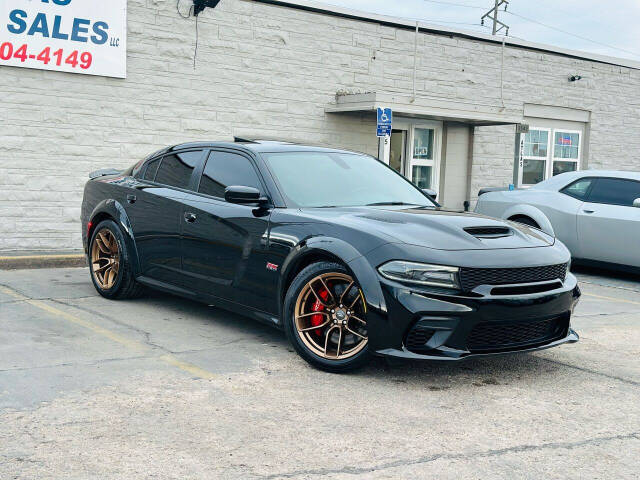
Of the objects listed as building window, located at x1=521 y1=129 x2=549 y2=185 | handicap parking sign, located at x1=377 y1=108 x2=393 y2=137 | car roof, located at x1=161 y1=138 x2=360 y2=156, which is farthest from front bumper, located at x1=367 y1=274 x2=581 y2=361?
building window, located at x1=521 y1=129 x2=549 y2=185

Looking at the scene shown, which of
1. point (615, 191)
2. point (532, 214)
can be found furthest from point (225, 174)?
point (615, 191)

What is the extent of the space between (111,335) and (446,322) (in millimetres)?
2746

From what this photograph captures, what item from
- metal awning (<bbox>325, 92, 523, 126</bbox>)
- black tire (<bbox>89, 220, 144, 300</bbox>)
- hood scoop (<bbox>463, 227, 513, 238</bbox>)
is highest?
metal awning (<bbox>325, 92, 523, 126</bbox>)

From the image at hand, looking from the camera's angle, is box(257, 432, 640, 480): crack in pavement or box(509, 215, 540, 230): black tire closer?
box(257, 432, 640, 480): crack in pavement

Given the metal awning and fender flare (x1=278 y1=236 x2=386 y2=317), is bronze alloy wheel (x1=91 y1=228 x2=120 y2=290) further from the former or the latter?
the metal awning

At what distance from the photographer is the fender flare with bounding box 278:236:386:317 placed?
4.98 m

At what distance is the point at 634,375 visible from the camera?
5.54m

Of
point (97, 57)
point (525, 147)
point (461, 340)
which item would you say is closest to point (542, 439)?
point (461, 340)

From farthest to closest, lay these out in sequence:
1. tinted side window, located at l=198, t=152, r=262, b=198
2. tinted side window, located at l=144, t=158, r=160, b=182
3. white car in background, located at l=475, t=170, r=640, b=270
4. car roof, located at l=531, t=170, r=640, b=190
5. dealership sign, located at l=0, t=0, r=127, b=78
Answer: dealership sign, located at l=0, t=0, r=127, b=78 < car roof, located at l=531, t=170, r=640, b=190 < white car in background, located at l=475, t=170, r=640, b=270 < tinted side window, located at l=144, t=158, r=160, b=182 < tinted side window, located at l=198, t=152, r=262, b=198

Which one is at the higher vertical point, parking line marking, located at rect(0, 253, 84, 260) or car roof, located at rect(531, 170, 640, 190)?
car roof, located at rect(531, 170, 640, 190)

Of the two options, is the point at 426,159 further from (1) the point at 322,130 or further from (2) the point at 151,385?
(2) the point at 151,385

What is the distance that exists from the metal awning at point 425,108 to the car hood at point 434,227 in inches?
309

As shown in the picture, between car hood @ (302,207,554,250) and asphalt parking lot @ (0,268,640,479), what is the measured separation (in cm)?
89

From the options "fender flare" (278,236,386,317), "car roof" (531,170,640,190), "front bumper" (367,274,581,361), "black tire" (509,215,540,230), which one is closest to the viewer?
"front bumper" (367,274,581,361)
